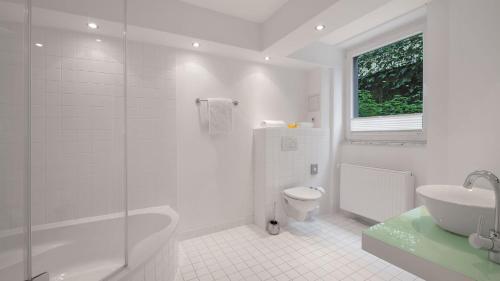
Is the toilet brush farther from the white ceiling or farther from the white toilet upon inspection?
the white ceiling

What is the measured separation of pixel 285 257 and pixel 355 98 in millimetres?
2360

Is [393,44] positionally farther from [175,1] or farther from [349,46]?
[175,1]

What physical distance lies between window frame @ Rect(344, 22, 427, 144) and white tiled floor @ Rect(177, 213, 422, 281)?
1.17 meters

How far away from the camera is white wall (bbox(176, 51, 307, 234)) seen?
2.31 meters

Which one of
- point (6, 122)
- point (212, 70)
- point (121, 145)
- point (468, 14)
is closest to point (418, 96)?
point (468, 14)

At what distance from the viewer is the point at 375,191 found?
94.3 inches

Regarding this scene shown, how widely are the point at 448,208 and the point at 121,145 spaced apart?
6.98ft

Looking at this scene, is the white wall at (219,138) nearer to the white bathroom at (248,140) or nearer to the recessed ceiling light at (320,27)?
the white bathroom at (248,140)

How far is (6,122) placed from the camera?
3.46 feet

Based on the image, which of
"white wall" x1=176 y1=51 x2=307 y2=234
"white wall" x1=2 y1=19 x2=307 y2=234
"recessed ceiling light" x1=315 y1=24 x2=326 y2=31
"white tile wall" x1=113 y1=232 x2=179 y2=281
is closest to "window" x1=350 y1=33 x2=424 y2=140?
"white wall" x1=2 y1=19 x2=307 y2=234

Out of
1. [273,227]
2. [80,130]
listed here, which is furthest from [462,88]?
[80,130]

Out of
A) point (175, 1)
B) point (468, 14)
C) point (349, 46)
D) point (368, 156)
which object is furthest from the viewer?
point (349, 46)

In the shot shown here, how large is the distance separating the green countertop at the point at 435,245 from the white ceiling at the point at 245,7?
2149 mm

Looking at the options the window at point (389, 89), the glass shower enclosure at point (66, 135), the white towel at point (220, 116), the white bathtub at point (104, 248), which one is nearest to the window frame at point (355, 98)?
the window at point (389, 89)
